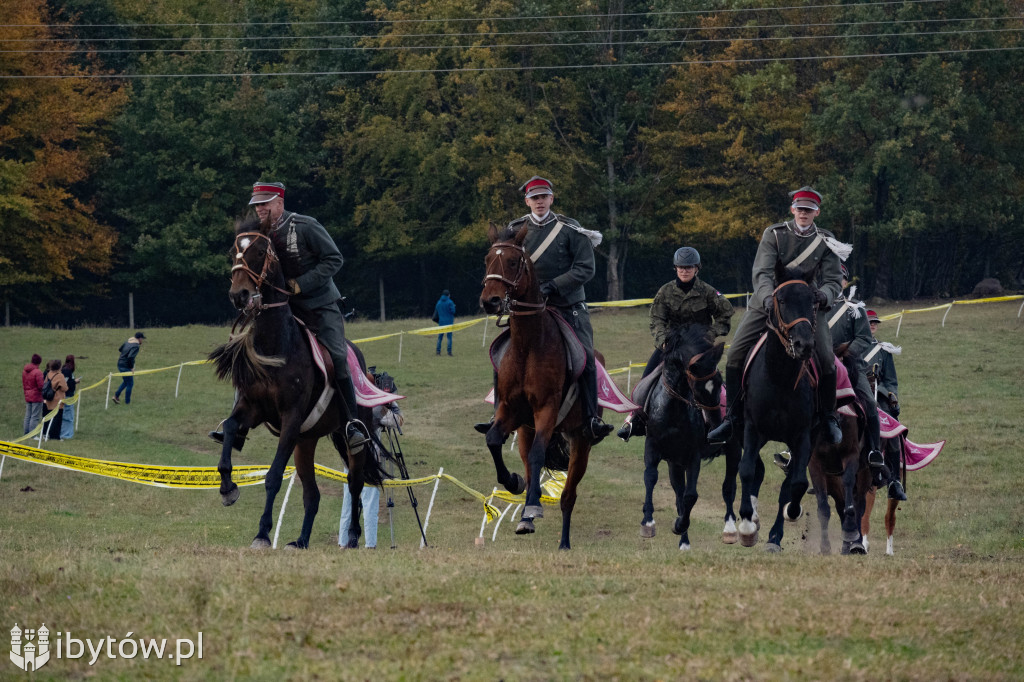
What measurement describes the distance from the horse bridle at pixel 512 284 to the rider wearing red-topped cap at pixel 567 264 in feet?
2.48

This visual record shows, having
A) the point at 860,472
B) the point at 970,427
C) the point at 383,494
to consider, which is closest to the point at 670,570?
the point at 860,472

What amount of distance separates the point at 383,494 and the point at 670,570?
13681 millimetres

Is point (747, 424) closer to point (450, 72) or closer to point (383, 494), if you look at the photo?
point (383, 494)

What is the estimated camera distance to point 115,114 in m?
58.7

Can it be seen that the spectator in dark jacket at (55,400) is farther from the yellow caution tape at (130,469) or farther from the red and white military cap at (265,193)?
the red and white military cap at (265,193)

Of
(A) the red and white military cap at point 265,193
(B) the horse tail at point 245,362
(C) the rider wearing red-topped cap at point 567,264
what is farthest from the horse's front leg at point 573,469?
(A) the red and white military cap at point 265,193

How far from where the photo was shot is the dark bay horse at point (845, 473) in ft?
51.5

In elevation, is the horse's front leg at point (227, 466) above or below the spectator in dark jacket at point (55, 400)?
above

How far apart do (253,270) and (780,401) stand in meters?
5.34

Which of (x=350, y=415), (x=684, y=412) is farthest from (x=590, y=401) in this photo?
(x=350, y=415)

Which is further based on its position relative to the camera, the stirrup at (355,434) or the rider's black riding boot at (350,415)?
the stirrup at (355,434)

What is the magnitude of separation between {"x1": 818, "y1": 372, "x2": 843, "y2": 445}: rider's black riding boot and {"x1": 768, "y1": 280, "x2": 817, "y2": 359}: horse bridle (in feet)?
2.73

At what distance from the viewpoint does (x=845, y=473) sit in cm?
1590

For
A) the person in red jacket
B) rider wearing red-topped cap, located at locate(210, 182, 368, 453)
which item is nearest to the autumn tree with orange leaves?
the person in red jacket
